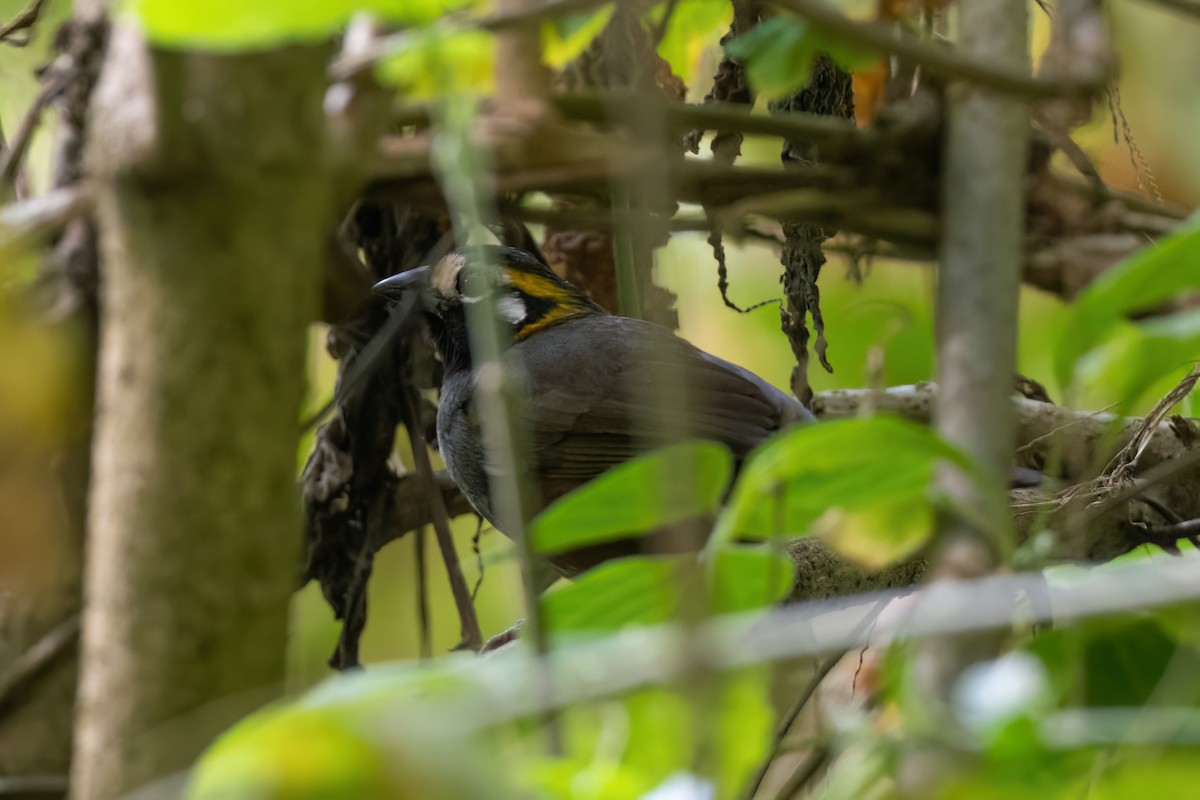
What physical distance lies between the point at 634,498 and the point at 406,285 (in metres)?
2.46

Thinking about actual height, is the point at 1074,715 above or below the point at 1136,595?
below

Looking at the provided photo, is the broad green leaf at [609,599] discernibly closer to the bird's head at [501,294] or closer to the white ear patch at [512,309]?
the bird's head at [501,294]

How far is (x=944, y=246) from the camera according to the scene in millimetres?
1014

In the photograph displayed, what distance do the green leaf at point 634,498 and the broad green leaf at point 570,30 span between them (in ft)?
1.89

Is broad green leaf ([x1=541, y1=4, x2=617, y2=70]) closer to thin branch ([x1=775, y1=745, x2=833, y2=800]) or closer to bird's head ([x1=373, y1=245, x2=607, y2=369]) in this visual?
thin branch ([x1=775, y1=745, x2=833, y2=800])

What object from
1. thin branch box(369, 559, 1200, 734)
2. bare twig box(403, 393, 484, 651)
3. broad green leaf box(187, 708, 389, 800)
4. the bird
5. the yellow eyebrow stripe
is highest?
broad green leaf box(187, 708, 389, 800)

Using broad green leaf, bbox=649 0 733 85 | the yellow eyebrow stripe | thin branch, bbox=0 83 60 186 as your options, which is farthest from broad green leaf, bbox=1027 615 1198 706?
the yellow eyebrow stripe

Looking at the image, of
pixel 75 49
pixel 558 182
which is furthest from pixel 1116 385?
pixel 75 49

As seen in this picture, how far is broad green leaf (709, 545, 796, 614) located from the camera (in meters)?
0.92

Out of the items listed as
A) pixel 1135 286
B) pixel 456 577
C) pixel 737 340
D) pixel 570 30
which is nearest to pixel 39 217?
pixel 570 30

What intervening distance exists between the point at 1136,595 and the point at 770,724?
34 cm

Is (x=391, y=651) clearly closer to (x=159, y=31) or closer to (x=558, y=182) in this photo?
(x=558, y=182)

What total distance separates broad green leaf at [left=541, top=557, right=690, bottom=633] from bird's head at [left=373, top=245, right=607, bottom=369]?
7.58ft

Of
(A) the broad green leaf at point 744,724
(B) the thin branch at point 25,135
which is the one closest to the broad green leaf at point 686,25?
(B) the thin branch at point 25,135
